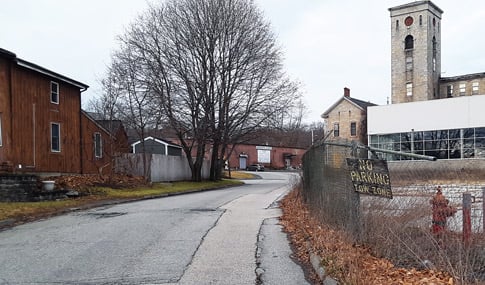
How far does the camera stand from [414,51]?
68.5 meters

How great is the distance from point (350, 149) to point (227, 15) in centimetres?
3162

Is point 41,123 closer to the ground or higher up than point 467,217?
higher up

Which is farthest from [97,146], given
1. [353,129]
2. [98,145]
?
[353,129]

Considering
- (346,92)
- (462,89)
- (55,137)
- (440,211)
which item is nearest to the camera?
(440,211)

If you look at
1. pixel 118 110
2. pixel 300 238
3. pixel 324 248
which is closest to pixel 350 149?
pixel 324 248

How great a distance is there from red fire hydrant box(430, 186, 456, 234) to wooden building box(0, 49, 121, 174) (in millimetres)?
19703

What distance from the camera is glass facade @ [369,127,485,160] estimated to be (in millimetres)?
50875

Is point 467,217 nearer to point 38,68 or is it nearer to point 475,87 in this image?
point 38,68

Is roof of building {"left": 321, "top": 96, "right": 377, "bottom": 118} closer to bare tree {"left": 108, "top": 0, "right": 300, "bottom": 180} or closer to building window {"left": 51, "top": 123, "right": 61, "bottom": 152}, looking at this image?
bare tree {"left": 108, "top": 0, "right": 300, "bottom": 180}

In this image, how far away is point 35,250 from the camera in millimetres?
9555

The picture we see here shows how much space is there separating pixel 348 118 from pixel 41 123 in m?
52.4

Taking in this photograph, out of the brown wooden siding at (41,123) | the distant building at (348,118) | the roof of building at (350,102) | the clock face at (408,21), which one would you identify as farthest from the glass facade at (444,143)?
the brown wooden siding at (41,123)

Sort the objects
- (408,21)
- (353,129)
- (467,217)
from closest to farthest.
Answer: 1. (467,217)
2. (408,21)
3. (353,129)

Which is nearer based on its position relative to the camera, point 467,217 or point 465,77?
point 467,217
